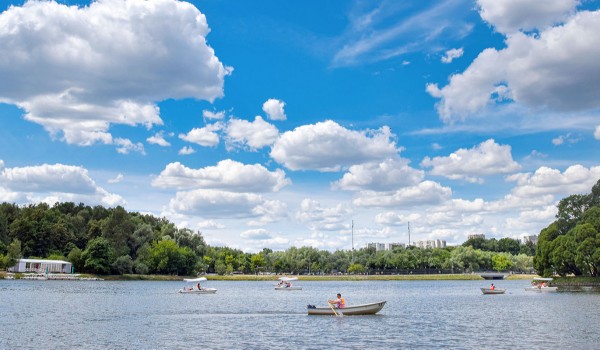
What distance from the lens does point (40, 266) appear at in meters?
173

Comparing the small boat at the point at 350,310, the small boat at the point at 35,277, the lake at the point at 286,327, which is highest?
the small boat at the point at 35,277

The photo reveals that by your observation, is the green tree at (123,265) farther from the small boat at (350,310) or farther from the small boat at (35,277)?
the small boat at (350,310)

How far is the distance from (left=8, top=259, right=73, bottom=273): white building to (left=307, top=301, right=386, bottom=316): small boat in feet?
424

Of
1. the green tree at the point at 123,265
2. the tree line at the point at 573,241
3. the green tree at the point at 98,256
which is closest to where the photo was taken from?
the tree line at the point at 573,241

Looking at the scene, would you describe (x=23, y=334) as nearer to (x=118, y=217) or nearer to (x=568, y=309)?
(x=568, y=309)

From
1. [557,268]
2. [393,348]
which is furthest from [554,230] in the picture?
[393,348]

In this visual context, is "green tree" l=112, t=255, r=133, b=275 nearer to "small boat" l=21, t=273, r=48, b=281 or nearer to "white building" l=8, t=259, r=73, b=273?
"white building" l=8, t=259, r=73, b=273

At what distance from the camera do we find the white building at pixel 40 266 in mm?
171000

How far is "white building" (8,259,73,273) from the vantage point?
17100 centimetres

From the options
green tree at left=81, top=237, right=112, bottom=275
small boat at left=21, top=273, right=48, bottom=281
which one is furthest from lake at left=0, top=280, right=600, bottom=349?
small boat at left=21, top=273, right=48, bottom=281

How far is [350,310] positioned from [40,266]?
137289mm

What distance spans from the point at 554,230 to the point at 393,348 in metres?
102

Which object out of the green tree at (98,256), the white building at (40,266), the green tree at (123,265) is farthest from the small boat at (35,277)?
the green tree at (123,265)

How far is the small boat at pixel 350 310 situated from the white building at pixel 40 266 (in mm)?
129313
